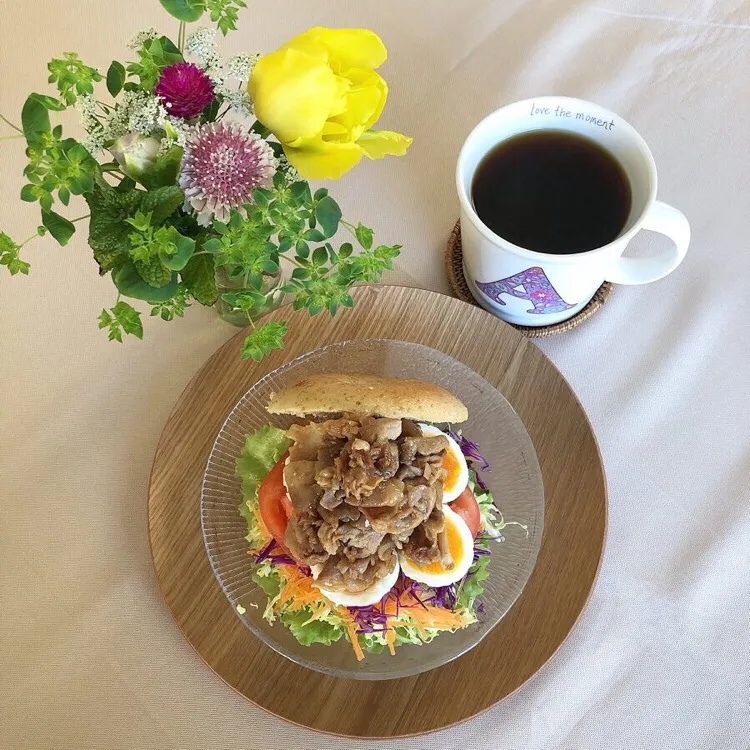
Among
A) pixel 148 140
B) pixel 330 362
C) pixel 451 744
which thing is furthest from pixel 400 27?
pixel 451 744

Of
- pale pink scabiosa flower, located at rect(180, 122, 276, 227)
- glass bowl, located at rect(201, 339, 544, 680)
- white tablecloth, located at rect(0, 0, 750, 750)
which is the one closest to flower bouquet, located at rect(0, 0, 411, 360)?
pale pink scabiosa flower, located at rect(180, 122, 276, 227)

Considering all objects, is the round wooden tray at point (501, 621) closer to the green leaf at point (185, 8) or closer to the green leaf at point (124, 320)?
the green leaf at point (124, 320)

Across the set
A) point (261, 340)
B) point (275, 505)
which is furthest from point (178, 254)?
point (275, 505)

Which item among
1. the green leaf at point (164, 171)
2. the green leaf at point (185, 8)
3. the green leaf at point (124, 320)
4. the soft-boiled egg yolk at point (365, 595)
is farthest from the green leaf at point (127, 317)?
the soft-boiled egg yolk at point (365, 595)

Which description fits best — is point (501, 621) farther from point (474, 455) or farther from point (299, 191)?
point (299, 191)

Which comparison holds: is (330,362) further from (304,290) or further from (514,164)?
(514,164)
